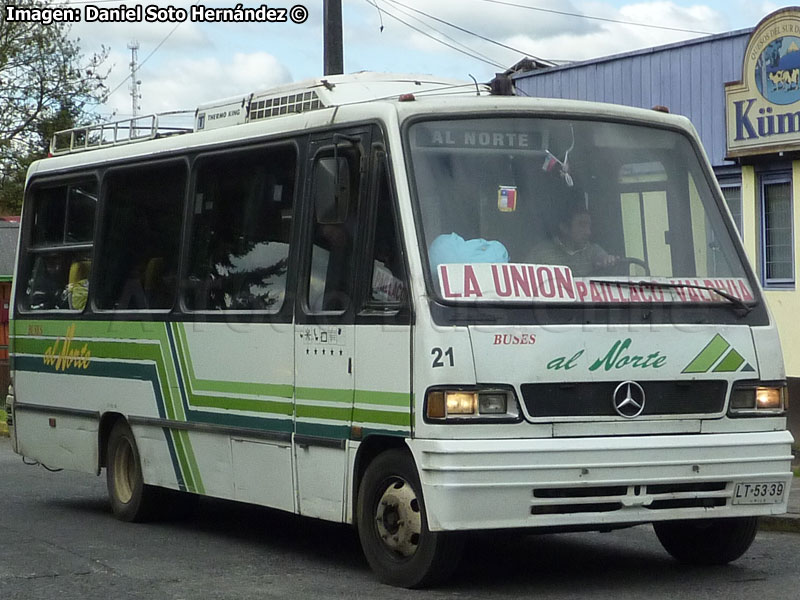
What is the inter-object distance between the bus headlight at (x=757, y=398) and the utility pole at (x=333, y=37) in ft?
33.8

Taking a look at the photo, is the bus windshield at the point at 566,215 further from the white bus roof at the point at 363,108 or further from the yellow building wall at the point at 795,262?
the yellow building wall at the point at 795,262

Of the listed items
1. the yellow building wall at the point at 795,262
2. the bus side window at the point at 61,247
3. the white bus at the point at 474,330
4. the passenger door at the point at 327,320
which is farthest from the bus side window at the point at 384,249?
the yellow building wall at the point at 795,262

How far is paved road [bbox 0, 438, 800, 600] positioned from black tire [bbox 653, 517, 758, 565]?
0.38ft

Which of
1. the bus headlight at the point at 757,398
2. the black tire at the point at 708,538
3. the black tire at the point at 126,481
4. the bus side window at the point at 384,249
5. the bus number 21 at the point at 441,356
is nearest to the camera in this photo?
the bus number 21 at the point at 441,356

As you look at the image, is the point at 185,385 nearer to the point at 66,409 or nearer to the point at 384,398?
the point at 66,409

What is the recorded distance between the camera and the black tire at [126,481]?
36.4 feet

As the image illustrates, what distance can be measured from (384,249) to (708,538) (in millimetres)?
2518

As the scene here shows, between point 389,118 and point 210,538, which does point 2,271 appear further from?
point 389,118

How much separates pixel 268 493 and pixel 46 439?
3.54 metres

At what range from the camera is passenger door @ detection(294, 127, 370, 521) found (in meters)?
8.52

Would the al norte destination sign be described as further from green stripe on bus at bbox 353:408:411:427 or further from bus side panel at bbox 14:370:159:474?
green stripe on bus at bbox 353:408:411:427

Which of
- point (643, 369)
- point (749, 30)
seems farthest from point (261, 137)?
point (749, 30)

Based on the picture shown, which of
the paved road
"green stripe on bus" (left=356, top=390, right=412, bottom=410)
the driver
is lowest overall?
the paved road

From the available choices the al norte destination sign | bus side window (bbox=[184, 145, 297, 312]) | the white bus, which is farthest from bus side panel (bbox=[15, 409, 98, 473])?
the al norte destination sign
